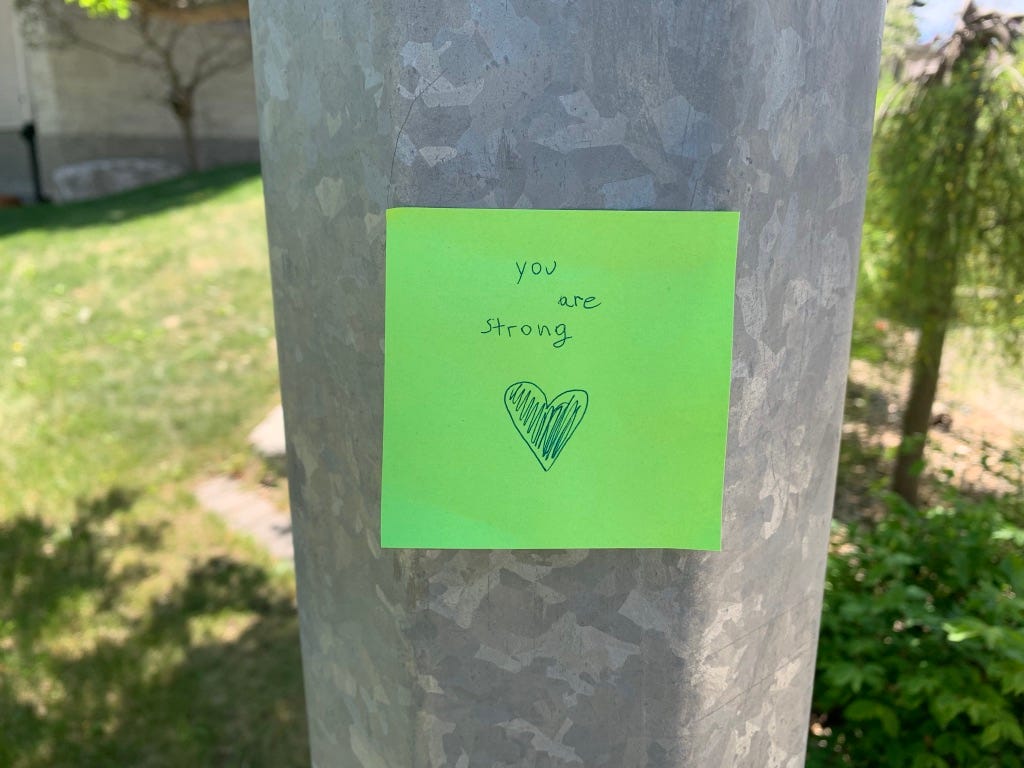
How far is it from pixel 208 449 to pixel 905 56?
184 inches

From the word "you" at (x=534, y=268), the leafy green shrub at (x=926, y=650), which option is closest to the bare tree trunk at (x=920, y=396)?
the leafy green shrub at (x=926, y=650)

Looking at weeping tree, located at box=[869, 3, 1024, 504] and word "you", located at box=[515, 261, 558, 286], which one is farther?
weeping tree, located at box=[869, 3, 1024, 504]

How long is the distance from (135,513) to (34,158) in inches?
473

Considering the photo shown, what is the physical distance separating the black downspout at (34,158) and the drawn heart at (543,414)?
15.7m

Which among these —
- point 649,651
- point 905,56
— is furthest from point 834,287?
point 905,56

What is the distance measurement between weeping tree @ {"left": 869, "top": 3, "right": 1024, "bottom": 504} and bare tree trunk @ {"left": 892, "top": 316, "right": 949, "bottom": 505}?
10cm

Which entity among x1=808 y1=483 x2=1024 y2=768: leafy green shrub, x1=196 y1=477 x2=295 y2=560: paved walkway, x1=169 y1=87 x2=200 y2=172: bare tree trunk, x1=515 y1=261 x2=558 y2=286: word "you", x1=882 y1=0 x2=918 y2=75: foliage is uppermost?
x1=882 y1=0 x2=918 y2=75: foliage

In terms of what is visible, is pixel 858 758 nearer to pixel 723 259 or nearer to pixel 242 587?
pixel 723 259

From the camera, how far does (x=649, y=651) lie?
0.97 m

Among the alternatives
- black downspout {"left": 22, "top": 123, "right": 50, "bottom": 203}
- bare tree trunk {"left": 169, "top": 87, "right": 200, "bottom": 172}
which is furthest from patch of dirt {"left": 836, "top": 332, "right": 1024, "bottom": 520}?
black downspout {"left": 22, "top": 123, "right": 50, "bottom": 203}

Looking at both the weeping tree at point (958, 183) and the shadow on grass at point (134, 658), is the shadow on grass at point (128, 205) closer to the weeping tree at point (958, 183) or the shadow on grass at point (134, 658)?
the shadow on grass at point (134, 658)

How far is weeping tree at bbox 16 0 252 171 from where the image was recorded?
13023 millimetres

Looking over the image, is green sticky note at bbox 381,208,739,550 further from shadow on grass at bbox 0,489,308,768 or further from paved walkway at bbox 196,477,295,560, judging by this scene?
paved walkway at bbox 196,477,295,560

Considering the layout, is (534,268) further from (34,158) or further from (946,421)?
(34,158)
